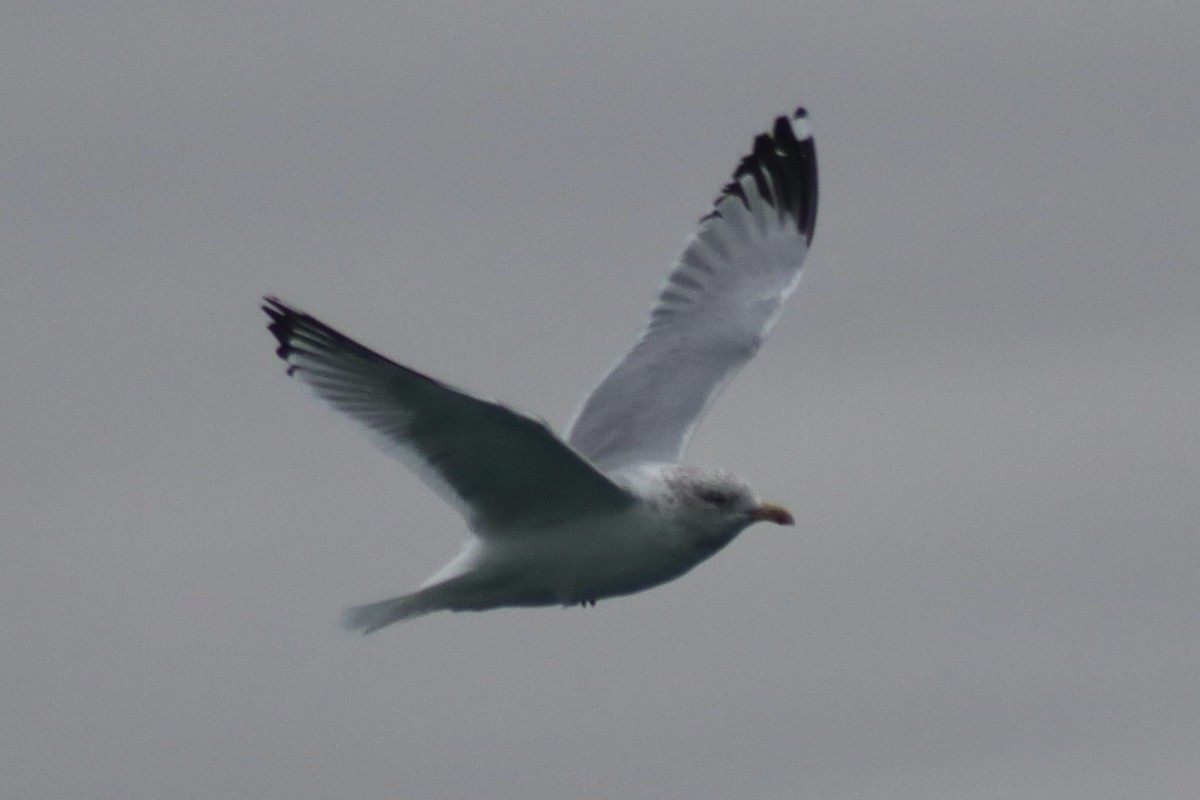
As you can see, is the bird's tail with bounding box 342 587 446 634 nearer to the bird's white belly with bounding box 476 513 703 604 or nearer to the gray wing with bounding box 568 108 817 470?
the bird's white belly with bounding box 476 513 703 604

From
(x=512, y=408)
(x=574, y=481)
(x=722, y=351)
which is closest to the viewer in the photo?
(x=512, y=408)

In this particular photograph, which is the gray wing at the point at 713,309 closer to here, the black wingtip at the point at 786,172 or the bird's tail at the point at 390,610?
the black wingtip at the point at 786,172

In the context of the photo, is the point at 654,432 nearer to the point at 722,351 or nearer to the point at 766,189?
the point at 722,351

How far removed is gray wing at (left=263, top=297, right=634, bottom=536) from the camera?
857 centimetres

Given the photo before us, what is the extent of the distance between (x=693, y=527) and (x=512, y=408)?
119 cm

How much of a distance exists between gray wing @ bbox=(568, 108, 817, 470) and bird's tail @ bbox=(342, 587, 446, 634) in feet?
3.60

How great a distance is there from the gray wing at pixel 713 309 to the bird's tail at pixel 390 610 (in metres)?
1.10

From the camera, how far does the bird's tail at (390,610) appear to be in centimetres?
911

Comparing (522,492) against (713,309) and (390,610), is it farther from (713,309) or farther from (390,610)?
(713,309)

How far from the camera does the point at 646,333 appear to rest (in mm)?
11500

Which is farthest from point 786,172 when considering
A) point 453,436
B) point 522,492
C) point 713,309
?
point 453,436

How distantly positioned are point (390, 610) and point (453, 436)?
725mm

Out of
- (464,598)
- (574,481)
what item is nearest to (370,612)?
(464,598)

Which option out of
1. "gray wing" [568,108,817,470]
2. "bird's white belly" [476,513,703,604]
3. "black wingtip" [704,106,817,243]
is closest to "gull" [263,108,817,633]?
"bird's white belly" [476,513,703,604]
